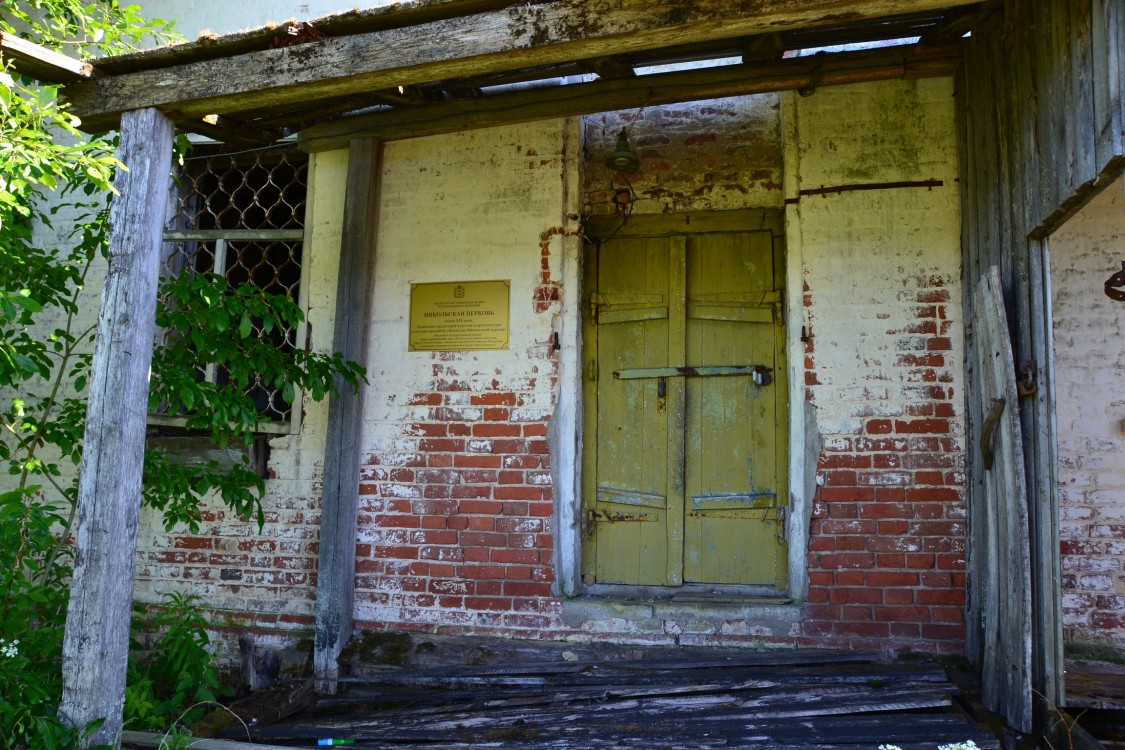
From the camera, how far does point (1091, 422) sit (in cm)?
397

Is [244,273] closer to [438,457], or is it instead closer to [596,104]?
[438,457]

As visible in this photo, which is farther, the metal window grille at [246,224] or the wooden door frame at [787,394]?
the metal window grille at [246,224]

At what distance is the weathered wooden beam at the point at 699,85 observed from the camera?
13.4 feet

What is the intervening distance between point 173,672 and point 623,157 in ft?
11.4

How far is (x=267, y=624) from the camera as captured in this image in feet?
15.2

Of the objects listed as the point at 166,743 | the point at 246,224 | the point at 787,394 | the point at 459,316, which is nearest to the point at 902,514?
the point at 787,394

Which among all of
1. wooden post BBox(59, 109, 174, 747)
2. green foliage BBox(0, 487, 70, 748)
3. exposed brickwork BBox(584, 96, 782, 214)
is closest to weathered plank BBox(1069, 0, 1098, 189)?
exposed brickwork BBox(584, 96, 782, 214)

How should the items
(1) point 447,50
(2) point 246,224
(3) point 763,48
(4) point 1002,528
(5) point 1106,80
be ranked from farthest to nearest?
(2) point 246,224, (3) point 763,48, (4) point 1002,528, (1) point 447,50, (5) point 1106,80

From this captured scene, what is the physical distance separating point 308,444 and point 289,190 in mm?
1562

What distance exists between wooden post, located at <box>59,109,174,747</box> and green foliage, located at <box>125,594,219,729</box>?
65cm

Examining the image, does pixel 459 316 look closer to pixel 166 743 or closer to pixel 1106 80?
pixel 166 743

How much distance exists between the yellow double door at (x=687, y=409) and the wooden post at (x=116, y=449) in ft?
7.11

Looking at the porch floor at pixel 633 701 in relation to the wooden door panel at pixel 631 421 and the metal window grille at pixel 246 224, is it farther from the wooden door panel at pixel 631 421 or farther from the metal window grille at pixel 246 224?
the metal window grille at pixel 246 224

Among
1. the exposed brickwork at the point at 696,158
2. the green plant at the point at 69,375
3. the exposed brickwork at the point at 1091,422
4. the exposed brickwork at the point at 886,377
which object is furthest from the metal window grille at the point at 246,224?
the exposed brickwork at the point at 1091,422
